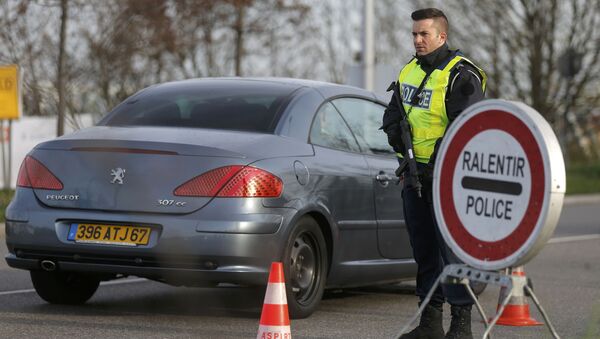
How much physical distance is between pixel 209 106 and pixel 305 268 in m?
1.18

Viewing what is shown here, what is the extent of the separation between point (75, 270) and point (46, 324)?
33 cm

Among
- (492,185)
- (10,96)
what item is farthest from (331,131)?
(10,96)

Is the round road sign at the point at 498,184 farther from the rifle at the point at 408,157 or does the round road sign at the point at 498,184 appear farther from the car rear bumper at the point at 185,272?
the car rear bumper at the point at 185,272

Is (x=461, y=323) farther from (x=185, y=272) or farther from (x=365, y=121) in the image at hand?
(x=365, y=121)

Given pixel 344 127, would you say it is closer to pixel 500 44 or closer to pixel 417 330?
pixel 417 330

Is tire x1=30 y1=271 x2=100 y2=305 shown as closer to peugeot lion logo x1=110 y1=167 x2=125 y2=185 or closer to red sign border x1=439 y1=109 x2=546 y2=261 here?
peugeot lion logo x1=110 y1=167 x2=125 y2=185

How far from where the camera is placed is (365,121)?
8648 millimetres

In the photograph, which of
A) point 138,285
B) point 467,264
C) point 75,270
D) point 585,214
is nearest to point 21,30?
point 585,214

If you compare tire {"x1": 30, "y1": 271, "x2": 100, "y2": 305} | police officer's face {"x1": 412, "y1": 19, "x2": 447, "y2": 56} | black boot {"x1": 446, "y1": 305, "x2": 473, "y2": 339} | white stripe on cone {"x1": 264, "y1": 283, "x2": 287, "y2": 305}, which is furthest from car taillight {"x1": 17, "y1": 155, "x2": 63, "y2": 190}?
black boot {"x1": 446, "y1": 305, "x2": 473, "y2": 339}

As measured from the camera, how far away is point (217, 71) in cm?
3062

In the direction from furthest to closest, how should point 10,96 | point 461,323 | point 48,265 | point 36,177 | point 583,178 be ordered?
point 583,178 < point 10,96 < point 36,177 < point 48,265 < point 461,323

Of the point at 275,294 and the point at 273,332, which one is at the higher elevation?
the point at 275,294

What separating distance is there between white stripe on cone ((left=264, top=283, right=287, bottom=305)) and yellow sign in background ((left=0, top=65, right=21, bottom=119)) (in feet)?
36.7

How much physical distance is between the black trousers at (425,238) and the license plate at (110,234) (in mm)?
1442
